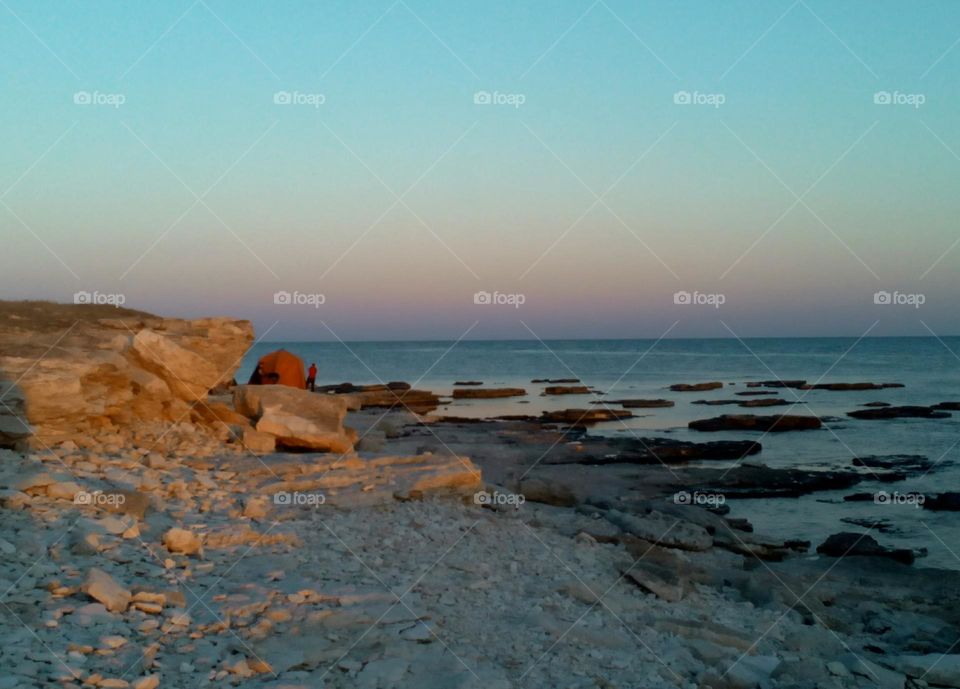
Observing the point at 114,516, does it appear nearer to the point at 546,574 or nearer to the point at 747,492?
the point at 546,574

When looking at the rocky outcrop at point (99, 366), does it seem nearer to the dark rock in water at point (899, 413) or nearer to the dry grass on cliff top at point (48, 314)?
the dry grass on cliff top at point (48, 314)

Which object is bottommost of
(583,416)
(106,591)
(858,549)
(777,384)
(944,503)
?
(858,549)

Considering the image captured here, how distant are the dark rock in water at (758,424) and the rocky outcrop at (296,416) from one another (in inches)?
1052

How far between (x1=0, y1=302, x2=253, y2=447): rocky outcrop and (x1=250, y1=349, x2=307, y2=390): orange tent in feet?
10.9

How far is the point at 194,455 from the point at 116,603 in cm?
658

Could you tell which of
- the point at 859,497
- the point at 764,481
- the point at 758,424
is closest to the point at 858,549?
the point at 859,497

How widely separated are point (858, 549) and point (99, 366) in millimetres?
15415

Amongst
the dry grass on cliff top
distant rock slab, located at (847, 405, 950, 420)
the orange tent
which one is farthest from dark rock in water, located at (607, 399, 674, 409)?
the dry grass on cliff top

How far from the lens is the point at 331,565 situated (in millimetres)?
9648

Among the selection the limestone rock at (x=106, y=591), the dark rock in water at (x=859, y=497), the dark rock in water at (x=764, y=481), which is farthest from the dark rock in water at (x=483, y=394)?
the limestone rock at (x=106, y=591)

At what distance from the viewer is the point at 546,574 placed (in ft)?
37.3

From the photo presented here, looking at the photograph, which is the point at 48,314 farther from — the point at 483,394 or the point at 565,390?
the point at 565,390

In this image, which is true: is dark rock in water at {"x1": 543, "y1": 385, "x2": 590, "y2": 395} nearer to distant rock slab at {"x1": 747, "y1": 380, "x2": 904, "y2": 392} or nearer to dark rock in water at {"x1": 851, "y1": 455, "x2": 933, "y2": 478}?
distant rock slab at {"x1": 747, "y1": 380, "x2": 904, "y2": 392}

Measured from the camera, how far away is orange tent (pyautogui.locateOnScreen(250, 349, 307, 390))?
2025cm
